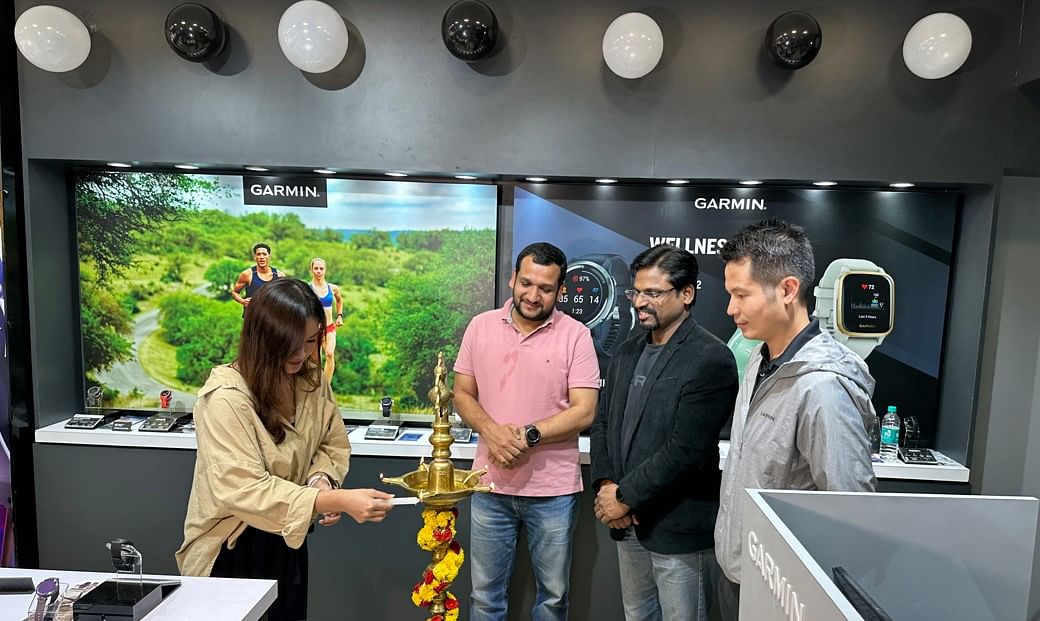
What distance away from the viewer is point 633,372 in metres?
2.17

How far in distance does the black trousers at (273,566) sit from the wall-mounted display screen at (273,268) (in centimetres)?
124

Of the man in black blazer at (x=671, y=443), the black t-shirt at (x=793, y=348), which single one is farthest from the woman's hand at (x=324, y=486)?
the black t-shirt at (x=793, y=348)

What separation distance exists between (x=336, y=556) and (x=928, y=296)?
3.05 meters

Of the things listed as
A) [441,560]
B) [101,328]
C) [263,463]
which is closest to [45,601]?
[263,463]

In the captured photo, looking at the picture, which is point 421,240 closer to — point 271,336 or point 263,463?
point 271,336

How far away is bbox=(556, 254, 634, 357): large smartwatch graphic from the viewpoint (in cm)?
288

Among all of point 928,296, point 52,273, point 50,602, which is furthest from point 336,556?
point 928,296

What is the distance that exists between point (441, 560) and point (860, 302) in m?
2.25

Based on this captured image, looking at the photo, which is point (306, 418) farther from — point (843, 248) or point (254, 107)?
point (843, 248)

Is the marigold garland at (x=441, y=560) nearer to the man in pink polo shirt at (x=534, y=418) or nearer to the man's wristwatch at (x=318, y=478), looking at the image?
the man's wristwatch at (x=318, y=478)

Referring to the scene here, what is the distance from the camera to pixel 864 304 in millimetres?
2785

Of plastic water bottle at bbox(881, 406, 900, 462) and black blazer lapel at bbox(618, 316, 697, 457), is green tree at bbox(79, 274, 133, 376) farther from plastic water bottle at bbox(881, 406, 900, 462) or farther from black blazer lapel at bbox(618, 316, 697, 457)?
plastic water bottle at bbox(881, 406, 900, 462)

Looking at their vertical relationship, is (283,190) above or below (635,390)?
above

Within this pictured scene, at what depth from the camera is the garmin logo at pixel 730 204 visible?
110 inches
